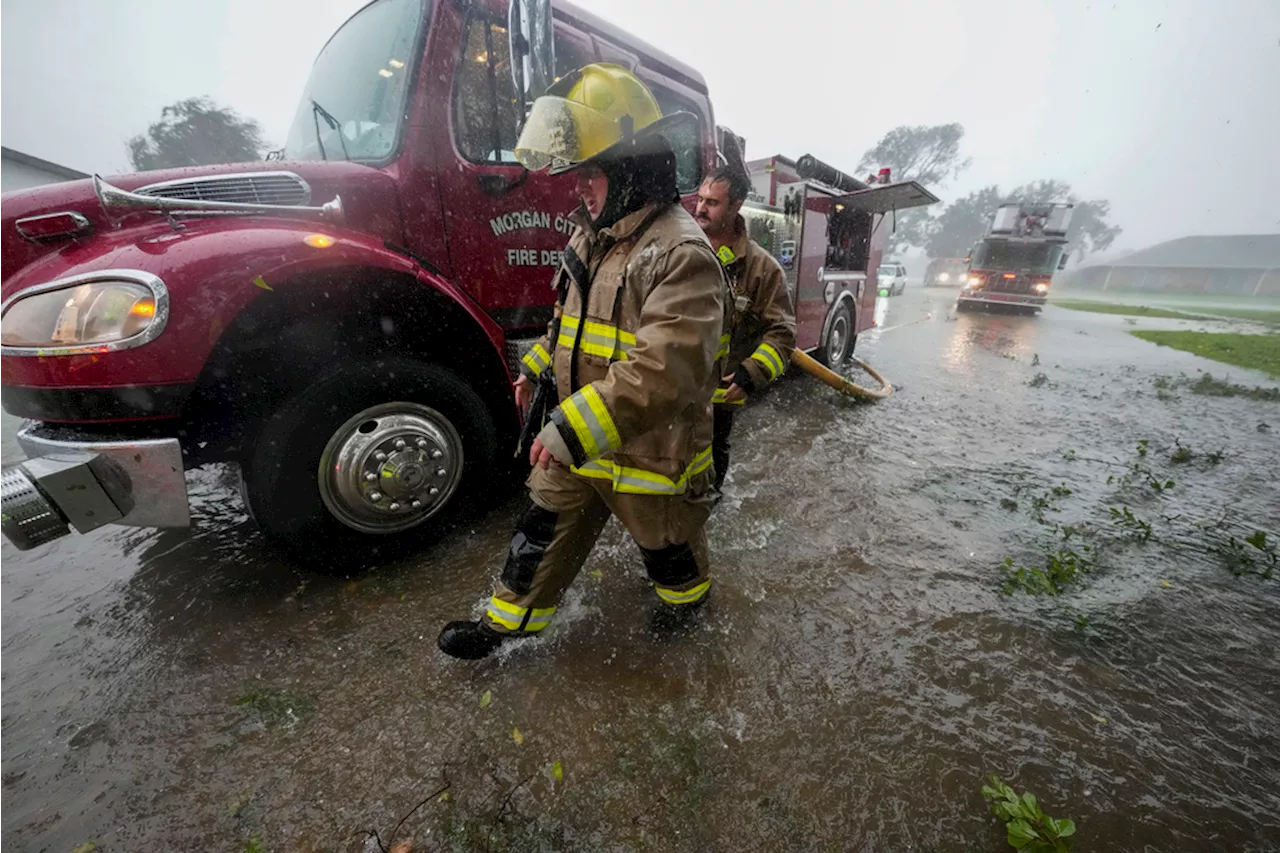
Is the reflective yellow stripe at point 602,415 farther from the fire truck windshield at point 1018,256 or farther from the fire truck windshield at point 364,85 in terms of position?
the fire truck windshield at point 1018,256

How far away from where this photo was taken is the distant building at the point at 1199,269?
148ft

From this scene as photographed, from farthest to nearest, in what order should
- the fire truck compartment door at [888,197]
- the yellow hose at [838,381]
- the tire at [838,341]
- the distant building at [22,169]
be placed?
the distant building at [22,169] → the tire at [838,341] → the fire truck compartment door at [888,197] → the yellow hose at [838,381]

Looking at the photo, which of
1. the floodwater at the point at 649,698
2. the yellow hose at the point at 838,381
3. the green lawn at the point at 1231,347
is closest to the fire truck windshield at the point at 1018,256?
the green lawn at the point at 1231,347

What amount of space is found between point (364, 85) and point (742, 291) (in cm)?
219

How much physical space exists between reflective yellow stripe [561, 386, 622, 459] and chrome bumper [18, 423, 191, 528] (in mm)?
1457

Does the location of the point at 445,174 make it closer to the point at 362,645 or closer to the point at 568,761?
the point at 362,645

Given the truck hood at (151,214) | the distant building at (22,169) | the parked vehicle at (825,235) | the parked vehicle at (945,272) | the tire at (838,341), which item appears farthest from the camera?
the parked vehicle at (945,272)

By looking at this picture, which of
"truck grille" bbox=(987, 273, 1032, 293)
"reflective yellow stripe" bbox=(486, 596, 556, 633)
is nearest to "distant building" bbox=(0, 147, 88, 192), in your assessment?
"reflective yellow stripe" bbox=(486, 596, 556, 633)

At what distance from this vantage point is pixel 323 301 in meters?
2.16

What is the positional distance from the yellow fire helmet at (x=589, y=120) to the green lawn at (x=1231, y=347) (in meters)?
11.2

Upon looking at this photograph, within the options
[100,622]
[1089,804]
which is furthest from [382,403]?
[1089,804]

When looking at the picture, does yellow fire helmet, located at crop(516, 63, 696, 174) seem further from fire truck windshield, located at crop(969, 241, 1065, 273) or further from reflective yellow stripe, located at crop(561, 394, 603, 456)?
fire truck windshield, located at crop(969, 241, 1065, 273)

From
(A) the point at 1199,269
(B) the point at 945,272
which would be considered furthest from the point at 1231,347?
(A) the point at 1199,269

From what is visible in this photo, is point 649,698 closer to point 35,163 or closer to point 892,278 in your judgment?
point 35,163
